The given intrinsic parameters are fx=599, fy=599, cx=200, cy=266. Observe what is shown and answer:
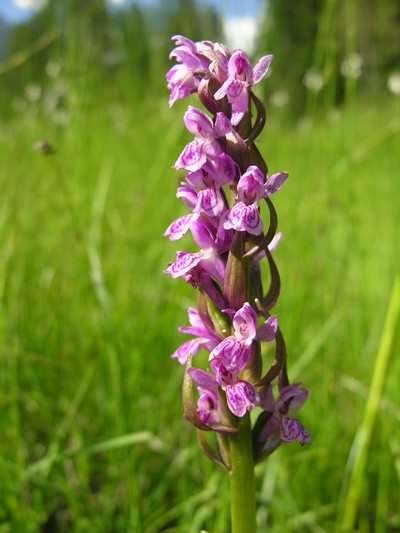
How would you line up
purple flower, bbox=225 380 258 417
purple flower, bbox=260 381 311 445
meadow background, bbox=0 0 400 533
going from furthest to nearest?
meadow background, bbox=0 0 400 533 → purple flower, bbox=260 381 311 445 → purple flower, bbox=225 380 258 417

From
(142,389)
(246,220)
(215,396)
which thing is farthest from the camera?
(142,389)

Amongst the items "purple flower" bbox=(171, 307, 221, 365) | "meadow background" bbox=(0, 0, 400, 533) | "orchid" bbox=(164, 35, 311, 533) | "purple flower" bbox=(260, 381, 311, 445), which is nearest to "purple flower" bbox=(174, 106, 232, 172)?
"orchid" bbox=(164, 35, 311, 533)

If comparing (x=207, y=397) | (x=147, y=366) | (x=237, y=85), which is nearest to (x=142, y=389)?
(x=147, y=366)

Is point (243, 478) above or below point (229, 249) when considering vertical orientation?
below

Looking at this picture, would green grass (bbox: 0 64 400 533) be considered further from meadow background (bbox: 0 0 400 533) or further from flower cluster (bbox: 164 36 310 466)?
flower cluster (bbox: 164 36 310 466)

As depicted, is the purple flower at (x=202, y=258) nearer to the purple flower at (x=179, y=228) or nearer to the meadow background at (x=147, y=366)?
the purple flower at (x=179, y=228)

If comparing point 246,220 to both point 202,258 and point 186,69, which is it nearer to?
point 202,258

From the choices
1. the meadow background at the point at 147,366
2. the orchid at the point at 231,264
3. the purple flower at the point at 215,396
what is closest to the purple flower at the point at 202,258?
the orchid at the point at 231,264

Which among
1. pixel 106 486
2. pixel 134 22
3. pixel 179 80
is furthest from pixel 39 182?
pixel 179 80
